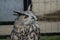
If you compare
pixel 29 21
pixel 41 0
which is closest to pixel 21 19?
pixel 29 21

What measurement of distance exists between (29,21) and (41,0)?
3.19m

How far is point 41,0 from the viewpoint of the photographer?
694 cm

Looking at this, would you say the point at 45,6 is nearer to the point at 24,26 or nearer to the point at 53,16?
the point at 53,16

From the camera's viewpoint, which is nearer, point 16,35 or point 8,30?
point 16,35

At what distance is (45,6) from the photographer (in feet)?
22.9

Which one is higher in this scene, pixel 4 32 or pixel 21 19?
pixel 21 19

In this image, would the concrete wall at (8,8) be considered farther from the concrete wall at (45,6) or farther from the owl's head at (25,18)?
the owl's head at (25,18)

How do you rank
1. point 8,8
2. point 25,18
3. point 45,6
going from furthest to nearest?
point 8,8 → point 45,6 → point 25,18

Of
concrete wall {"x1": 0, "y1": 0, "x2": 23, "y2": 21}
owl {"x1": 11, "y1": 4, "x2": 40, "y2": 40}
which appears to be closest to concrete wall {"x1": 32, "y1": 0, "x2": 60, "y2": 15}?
concrete wall {"x1": 0, "y1": 0, "x2": 23, "y2": 21}

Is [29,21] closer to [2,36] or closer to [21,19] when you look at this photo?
[21,19]

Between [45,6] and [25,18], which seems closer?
[25,18]

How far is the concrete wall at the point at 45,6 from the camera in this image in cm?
692

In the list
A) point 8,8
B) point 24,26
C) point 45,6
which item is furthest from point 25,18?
point 8,8

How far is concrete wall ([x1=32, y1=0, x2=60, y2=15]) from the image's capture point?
273 inches
